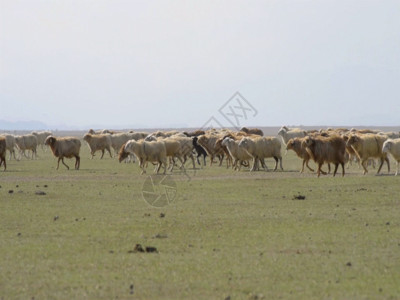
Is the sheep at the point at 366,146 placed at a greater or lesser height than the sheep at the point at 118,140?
greater

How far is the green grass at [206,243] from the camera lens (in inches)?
363

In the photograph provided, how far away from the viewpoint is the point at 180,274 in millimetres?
9930

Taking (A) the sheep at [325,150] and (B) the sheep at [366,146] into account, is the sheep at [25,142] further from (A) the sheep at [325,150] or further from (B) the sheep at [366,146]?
(B) the sheep at [366,146]

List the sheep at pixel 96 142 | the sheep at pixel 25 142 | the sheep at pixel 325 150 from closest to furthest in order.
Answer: the sheep at pixel 325 150, the sheep at pixel 25 142, the sheep at pixel 96 142

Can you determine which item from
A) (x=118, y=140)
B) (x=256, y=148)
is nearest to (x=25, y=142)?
(x=118, y=140)

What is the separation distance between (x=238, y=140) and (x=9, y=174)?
34.0ft

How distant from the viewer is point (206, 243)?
1241cm

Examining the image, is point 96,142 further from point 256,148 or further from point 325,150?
point 325,150

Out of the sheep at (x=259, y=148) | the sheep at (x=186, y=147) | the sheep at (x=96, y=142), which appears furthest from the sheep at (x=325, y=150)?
the sheep at (x=96, y=142)

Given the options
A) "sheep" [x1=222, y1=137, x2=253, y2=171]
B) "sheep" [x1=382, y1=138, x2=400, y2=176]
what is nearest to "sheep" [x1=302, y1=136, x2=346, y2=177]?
"sheep" [x1=382, y1=138, x2=400, y2=176]

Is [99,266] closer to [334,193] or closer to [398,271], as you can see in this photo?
[398,271]

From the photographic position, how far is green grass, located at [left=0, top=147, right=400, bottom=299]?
9211mm

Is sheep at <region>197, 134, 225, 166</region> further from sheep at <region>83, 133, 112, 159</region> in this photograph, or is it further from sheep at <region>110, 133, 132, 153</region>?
sheep at <region>110, 133, 132, 153</region>

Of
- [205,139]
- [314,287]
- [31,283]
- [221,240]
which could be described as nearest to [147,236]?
[221,240]
